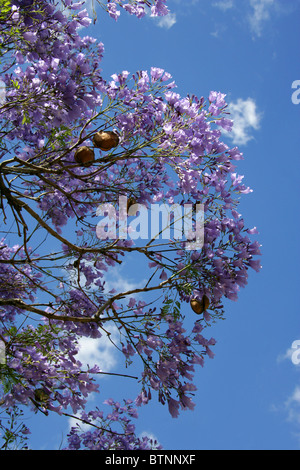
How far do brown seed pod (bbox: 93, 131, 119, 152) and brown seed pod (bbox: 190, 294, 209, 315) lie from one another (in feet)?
5.16

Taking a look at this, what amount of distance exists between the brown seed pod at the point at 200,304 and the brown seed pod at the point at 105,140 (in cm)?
157

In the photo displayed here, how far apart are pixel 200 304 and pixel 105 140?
5.49 ft

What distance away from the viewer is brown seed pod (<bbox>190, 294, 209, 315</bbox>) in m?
4.07

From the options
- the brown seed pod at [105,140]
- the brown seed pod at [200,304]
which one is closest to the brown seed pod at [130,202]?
the brown seed pod at [105,140]

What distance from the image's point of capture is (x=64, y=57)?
4176mm

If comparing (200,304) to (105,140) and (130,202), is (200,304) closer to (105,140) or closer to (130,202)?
(130,202)

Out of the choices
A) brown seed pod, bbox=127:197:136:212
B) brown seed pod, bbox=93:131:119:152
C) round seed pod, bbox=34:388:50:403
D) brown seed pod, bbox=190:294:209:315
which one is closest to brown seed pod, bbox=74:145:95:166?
brown seed pod, bbox=93:131:119:152

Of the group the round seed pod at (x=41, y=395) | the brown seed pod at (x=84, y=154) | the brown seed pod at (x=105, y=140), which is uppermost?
the brown seed pod at (x=105, y=140)

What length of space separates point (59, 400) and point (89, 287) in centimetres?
112

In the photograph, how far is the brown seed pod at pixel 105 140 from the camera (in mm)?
4215

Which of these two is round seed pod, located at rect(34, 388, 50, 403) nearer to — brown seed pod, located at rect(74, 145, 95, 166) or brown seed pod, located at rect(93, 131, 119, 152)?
brown seed pod, located at rect(74, 145, 95, 166)

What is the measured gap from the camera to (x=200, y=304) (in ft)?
13.4

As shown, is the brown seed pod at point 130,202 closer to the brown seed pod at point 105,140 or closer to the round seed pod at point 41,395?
the brown seed pod at point 105,140
